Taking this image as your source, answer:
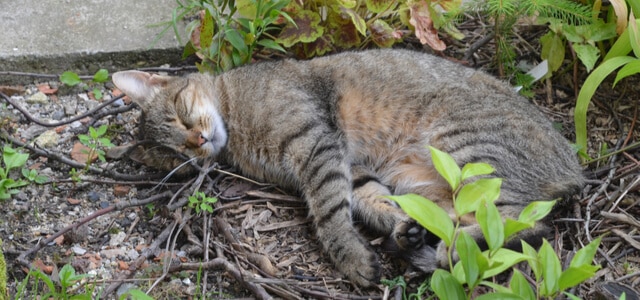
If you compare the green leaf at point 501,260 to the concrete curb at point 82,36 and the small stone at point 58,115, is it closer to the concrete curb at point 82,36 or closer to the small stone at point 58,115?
the concrete curb at point 82,36

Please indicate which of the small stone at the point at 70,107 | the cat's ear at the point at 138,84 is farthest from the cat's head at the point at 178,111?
the small stone at the point at 70,107

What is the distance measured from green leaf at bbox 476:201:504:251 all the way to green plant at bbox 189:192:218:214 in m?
1.78

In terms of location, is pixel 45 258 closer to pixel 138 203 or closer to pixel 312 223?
pixel 138 203

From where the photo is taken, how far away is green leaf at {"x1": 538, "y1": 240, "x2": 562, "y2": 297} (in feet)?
9.33

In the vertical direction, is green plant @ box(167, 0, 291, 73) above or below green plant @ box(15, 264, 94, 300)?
above

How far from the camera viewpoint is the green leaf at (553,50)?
4.82m

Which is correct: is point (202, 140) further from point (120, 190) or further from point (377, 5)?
point (377, 5)

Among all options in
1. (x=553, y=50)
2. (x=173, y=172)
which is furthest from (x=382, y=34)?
(x=173, y=172)

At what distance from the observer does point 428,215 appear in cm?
281

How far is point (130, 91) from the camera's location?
4.61 metres

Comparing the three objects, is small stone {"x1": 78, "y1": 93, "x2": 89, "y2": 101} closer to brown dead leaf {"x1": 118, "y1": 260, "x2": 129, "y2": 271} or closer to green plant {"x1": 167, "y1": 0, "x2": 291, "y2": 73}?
green plant {"x1": 167, "y1": 0, "x2": 291, "y2": 73}

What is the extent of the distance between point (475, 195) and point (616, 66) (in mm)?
1970

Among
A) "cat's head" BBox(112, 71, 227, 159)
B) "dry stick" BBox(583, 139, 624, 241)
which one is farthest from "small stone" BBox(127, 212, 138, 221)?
"dry stick" BBox(583, 139, 624, 241)

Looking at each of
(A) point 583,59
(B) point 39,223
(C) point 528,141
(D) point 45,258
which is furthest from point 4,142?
(A) point 583,59
